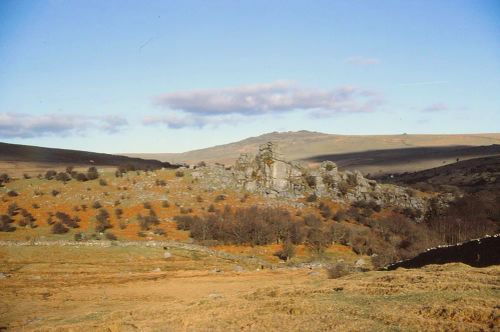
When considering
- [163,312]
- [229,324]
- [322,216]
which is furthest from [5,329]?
[322,216]

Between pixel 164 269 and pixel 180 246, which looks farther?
pixel 180 246

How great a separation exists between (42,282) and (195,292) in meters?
8.07

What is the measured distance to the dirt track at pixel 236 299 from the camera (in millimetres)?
12234

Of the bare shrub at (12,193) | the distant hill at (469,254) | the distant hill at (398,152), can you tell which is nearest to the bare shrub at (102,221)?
the bare shrub at (12,193)

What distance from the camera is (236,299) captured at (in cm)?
1656

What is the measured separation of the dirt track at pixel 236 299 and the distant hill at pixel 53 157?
2404 inches

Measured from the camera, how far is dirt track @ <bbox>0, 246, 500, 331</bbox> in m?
12.2

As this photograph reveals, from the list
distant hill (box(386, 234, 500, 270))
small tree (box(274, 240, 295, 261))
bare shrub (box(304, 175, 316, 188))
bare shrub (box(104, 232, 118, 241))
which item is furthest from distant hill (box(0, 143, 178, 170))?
distant hill (box(386, 234, 500, 270))

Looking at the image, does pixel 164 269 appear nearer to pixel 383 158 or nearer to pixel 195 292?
pixel 195 292

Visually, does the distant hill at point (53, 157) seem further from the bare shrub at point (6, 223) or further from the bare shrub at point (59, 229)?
the bare shrub at point (59, 229)

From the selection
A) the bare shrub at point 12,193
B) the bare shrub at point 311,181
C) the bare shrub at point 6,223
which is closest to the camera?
the bare shrub at point 6,223

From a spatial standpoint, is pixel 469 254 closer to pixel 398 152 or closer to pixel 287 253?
pixel 287 253

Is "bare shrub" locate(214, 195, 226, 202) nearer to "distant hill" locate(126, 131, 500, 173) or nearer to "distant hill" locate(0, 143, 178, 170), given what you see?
"distant hill" locate(0, 143, 178, 170)

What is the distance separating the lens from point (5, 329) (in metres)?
15.1
